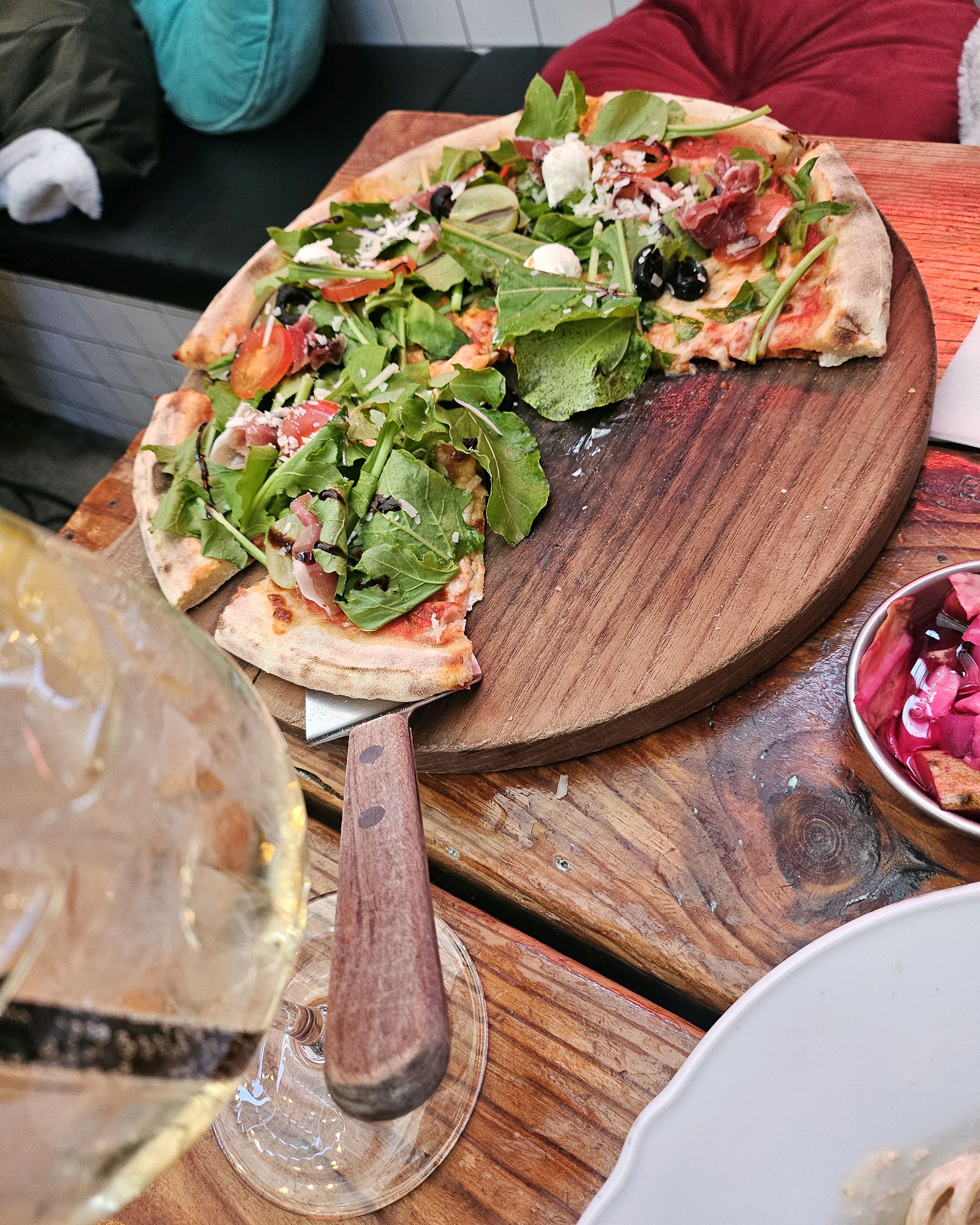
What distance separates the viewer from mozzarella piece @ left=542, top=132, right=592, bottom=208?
5.90 feet

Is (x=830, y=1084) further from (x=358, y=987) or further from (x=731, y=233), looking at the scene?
(x=731, y=233)

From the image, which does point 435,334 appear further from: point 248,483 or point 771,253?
point 771,253

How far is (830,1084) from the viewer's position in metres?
0.76

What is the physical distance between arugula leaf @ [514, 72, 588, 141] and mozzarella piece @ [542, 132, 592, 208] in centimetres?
14

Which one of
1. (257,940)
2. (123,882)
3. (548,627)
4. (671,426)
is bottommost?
(548,627)

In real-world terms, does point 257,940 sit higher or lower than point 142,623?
lower

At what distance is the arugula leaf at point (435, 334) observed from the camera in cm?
179

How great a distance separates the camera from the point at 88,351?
13.8ft

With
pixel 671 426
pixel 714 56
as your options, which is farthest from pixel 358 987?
pixel 714 56

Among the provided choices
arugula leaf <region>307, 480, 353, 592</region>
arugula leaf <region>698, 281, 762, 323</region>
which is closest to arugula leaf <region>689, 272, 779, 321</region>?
arugula leaf <region>698, 281, 762, 323</region>

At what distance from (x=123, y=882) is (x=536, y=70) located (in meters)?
3.62

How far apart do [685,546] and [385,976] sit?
0.89m

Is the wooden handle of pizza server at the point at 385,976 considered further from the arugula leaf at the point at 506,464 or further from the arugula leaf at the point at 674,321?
the arugula leaf at the point at 674,321

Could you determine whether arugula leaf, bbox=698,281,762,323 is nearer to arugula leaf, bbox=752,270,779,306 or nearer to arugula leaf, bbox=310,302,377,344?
arugula leaf, bbox=752,270,779,306
